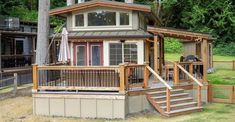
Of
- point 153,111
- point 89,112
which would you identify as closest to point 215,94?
point 153,111

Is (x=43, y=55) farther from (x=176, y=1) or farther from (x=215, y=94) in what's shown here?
(x=176, y=1)

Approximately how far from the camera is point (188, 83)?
1546 centimetres

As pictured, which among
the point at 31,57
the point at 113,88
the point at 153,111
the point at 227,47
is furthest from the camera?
the point at 227,47

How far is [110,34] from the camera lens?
15820 mm

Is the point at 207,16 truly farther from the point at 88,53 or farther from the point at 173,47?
Answer: the point at 88,53

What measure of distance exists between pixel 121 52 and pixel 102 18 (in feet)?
6.10

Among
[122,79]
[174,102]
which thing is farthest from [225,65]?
[122,79]

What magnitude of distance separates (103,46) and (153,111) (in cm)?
439

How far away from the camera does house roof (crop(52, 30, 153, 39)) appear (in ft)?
50.8

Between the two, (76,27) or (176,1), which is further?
(176,1)

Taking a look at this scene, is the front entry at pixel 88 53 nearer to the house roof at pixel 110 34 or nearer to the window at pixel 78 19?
the house roof at pixel 110 34

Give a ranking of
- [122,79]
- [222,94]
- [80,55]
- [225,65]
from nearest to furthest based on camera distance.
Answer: [122,79] < [222,94] < [80,55] < [225,65]

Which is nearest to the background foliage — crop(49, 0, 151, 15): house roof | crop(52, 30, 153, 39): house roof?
crop(49, 0, 151, 15): house roof

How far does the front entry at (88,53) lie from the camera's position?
16.5 metres
